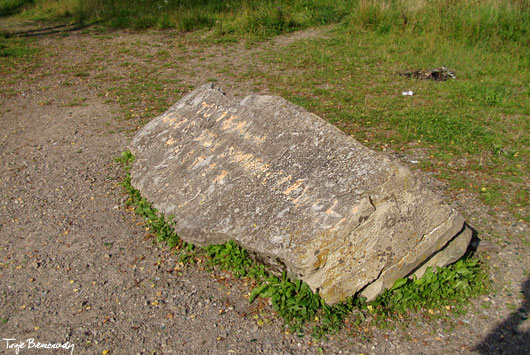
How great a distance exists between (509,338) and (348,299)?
45.1 inches

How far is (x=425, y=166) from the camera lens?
19.4 feet

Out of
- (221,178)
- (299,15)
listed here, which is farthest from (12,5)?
(221,178)

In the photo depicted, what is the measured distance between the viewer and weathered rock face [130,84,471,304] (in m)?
3.58

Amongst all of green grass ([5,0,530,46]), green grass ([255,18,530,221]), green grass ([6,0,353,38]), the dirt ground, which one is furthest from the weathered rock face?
green grass ([6,0,353,38])

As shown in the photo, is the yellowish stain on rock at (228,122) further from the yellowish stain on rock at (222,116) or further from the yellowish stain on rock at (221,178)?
the yellowish stain on rock at (221,178)

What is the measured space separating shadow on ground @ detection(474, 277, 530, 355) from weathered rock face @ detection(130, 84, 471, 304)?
0.60 meters

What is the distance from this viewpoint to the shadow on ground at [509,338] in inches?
133

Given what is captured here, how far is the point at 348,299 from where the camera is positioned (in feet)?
11.9

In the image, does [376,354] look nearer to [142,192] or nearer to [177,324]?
[177,324]

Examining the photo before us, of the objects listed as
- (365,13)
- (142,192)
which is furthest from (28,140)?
(365,13)

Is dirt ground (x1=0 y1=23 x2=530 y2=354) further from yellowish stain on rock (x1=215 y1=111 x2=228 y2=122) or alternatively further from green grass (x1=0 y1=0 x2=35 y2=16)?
green grass (x1=0 y1=0 x2=35 y2=16)

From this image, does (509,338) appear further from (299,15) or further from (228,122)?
(299,15)

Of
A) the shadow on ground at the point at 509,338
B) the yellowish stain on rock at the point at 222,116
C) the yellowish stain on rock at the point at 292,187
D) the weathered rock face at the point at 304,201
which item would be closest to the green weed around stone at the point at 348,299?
the weathered rock face at the point at 304,201

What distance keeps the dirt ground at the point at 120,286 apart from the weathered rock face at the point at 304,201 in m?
0.40
